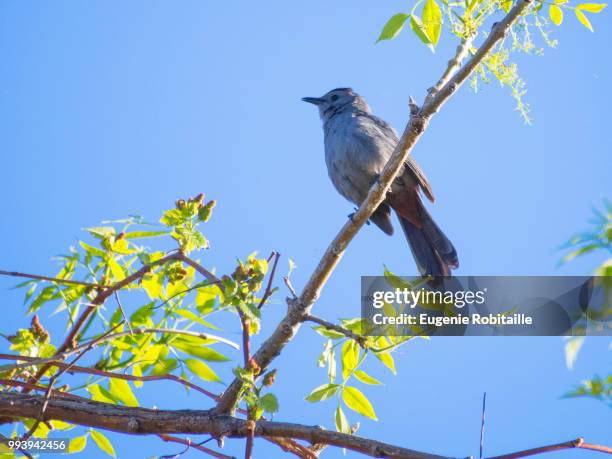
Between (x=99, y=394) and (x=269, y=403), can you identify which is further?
(x=99, y=394)

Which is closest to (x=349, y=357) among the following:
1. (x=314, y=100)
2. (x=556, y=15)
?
(x=556, y=15)

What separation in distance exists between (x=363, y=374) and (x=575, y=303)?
4.08ft

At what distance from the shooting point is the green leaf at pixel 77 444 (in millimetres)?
2842

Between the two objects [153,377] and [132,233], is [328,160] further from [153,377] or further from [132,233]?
[153,377]

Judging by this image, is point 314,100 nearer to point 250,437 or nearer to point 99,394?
point 99,394

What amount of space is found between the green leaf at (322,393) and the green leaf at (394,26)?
132cm

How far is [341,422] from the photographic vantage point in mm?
2668

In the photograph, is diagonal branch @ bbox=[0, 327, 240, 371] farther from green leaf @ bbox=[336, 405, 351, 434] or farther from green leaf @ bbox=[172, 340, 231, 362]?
green leaf @ bbox=[336, 405, 351, 434]

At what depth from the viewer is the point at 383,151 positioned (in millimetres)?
5980

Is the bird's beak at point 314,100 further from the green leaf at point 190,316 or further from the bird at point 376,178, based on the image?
the green leaf at point 190,316

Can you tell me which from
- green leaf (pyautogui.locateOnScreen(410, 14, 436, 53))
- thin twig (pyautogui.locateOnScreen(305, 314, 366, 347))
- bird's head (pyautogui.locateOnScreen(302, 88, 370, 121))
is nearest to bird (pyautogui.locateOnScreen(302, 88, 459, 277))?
bird's head (pyautogui.locateOnScreen(302, 88, 370, 121))

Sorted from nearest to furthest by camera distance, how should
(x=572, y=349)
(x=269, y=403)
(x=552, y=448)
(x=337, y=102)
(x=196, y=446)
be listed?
(x=572, y=349) < (x=552, y=448) < (x=269, y=403) < (x=196, y=446) < (x=337, y=102)

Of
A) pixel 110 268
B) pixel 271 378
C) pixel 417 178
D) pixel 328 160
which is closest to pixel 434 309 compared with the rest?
pixel 271 378

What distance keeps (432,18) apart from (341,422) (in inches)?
60.8
